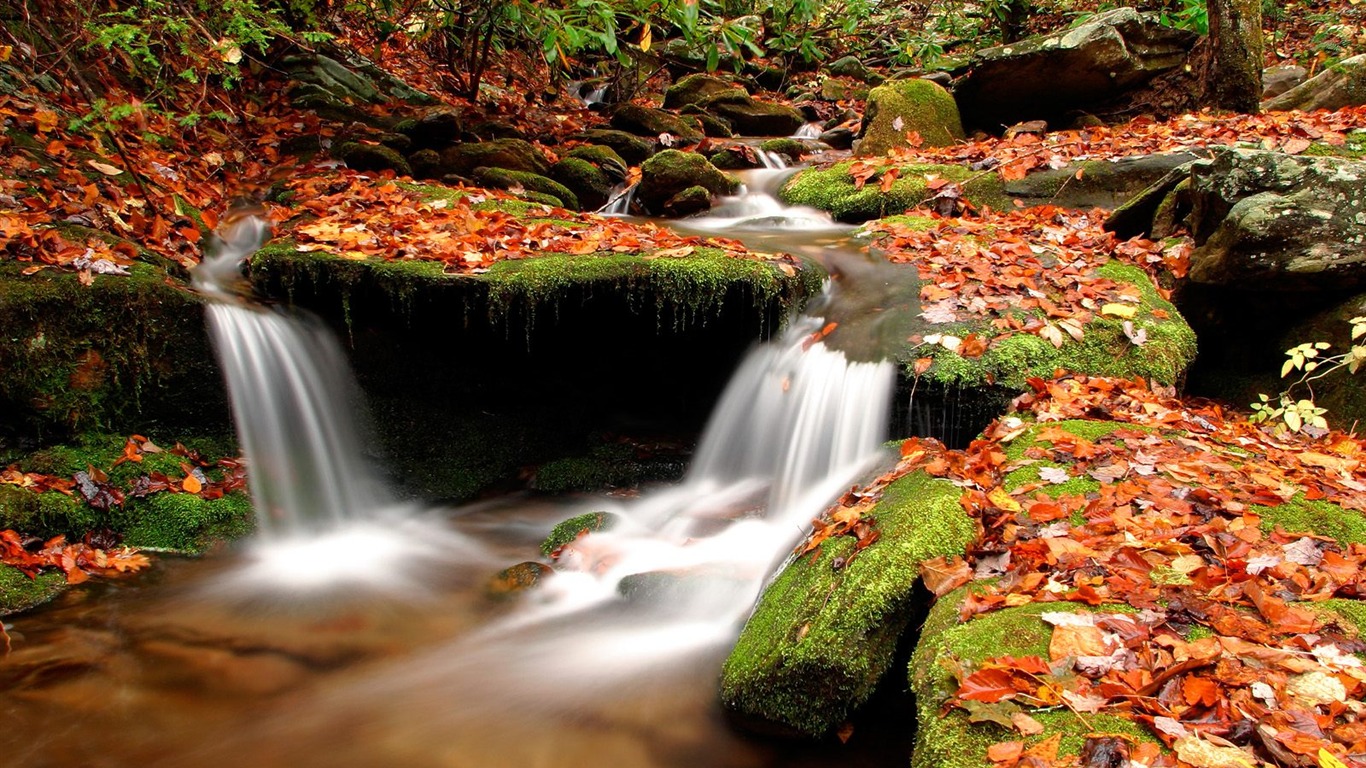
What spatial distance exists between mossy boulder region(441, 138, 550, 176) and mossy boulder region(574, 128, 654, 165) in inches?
78.2

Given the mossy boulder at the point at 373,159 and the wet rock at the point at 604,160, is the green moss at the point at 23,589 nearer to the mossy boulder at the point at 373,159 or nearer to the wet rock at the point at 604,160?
the mossy boulder at the point at 373,159

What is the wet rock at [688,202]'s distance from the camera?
8.80 meters

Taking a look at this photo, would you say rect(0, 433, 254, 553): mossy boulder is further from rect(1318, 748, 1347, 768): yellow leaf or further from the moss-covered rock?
rect(1318, 748, 1347, 768): yellow leaf

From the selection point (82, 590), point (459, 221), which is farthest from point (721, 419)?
point (82, 590)

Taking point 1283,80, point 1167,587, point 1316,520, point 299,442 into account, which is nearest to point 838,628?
point 1167,587

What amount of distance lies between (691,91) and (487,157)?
6.92 metres

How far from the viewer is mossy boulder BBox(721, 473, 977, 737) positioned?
9.53 ft

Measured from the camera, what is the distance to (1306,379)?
4973 mm

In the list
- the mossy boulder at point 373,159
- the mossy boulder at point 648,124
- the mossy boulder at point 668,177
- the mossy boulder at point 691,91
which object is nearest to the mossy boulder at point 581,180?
the mossy boulder at point 668,177

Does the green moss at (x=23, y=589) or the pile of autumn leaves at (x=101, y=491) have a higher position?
the pile of autumn leaves at (x=101, y=491)

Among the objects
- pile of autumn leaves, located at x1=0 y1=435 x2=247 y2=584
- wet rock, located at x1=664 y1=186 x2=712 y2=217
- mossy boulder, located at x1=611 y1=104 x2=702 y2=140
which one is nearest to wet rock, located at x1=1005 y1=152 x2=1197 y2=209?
wet rock, located at x1=664 y1=186 x2=712 y2=217

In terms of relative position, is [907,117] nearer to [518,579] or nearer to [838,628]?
[518,579]

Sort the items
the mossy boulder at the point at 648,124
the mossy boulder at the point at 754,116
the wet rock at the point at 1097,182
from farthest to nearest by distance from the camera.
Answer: the mossy boulder at the point at 754,116, the mossy boulder at the point at 648,124, the wet rock at the point at 1097,182

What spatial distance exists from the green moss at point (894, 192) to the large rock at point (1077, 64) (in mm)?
2905
